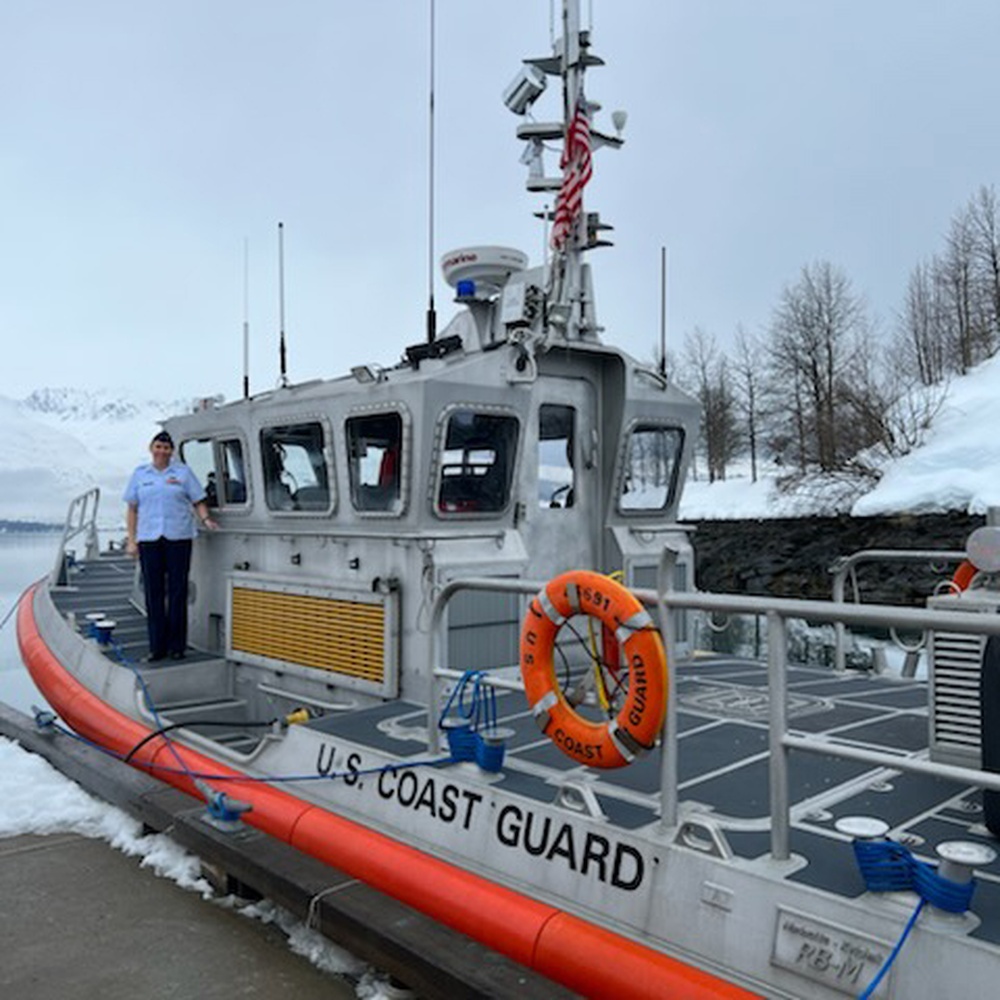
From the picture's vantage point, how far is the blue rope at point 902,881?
2.48 meters

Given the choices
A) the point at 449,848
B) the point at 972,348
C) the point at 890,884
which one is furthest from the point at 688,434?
the point at 972,348

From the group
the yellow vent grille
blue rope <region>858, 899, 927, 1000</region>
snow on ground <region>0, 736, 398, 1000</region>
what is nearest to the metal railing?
blue rope <region>858, 899, 927, 1000</region>

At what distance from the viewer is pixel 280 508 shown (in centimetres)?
669

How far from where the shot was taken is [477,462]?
582 centimetres

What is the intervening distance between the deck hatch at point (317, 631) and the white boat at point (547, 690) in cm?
3

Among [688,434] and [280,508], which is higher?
[688,434]

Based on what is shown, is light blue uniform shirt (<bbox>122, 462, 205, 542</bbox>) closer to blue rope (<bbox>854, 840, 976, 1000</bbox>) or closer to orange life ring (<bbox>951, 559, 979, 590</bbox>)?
orange life ring (<bbox>951, 559, 979, 590</bbox>)

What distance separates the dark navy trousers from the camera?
700cm

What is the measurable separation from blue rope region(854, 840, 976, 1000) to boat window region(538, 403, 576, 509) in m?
3.79

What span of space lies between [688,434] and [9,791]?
17.1 ft

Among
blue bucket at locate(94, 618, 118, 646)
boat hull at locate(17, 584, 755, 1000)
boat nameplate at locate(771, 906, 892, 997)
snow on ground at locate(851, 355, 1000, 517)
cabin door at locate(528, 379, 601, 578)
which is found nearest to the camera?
boat nameplate at locate(771, 906, 892, 997)

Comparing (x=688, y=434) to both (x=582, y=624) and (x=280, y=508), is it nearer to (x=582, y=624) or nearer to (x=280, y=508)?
(x=582, y=624)

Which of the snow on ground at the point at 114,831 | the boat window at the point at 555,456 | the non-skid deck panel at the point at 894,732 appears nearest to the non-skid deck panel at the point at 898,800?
the non-skid deck panel at the point at 894,732

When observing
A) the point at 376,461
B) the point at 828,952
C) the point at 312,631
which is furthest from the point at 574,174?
the point at 828,952
